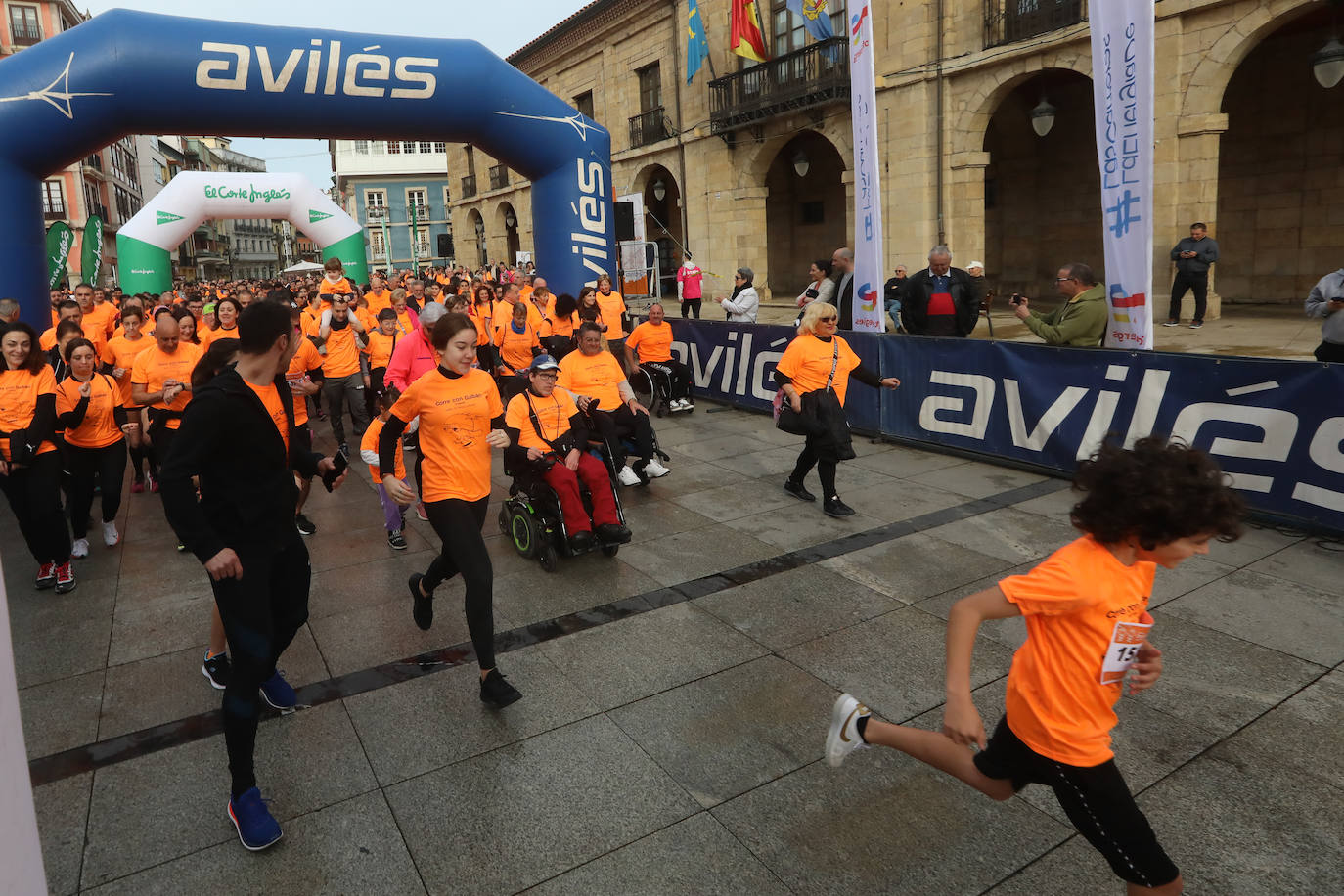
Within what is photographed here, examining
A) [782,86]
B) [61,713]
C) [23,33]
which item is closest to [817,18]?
[782,86]

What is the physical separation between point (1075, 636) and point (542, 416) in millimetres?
4514

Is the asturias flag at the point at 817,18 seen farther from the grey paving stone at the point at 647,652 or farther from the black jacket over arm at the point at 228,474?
the black jacket over arm at the point at 228,474

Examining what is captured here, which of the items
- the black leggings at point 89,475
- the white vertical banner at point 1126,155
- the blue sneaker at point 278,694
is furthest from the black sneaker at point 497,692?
the white vertical banner at point 1126,155

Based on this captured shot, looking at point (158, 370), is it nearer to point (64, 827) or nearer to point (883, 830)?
point (64, 827)

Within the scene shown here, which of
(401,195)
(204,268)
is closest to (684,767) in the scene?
(401,195)

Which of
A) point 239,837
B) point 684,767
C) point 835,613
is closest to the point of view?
point 239,837

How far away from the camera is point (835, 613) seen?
5062 mm

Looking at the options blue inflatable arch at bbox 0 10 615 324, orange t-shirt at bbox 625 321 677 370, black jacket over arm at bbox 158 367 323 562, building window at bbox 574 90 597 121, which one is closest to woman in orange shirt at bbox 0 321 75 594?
black jacket over arm at bbox 158 367 323 562

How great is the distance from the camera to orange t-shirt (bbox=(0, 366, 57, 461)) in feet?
19.4

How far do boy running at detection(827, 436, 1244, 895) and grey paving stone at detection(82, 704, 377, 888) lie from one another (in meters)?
2.61

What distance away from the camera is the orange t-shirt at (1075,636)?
226 cm

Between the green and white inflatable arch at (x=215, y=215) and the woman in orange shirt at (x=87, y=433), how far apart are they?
16.7 meters

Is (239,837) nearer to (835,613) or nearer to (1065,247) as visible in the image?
(835,613)

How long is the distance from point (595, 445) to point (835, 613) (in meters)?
2.41
